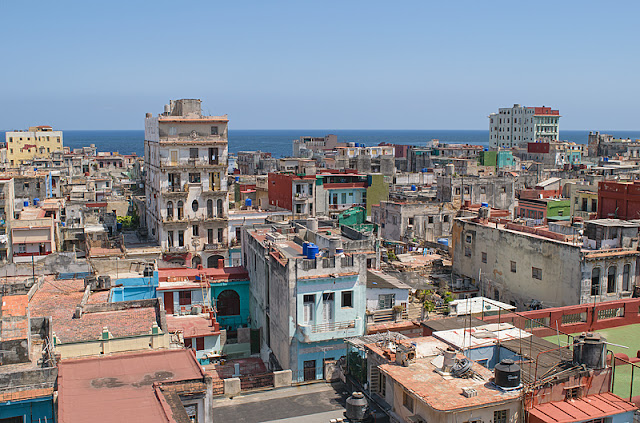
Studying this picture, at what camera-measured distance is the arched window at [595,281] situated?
1639 inches

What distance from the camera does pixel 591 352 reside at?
23938mm

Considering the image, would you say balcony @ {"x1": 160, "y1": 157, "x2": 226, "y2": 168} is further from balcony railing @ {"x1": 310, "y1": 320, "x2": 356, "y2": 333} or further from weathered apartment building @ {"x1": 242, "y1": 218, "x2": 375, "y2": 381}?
balcony railing @ {"x1": 310, "y1": 320, "x2": 356, "y2": 333}

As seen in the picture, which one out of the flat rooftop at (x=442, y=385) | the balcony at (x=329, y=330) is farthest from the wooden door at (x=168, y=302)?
the flat rooftop at (x=442, y=385)

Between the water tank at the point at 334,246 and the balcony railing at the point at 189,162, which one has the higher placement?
the balcony railing at the point at 189,162

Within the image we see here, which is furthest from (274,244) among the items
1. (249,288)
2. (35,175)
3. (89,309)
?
(35,175)

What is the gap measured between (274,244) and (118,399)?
20.3 meters

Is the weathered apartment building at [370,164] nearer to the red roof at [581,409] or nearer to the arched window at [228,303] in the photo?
the arched window at [228,303]

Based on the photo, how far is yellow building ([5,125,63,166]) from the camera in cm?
14050

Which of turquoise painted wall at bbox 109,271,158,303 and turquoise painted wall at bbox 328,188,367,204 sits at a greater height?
turquoise painted wall at bbox 328,188,367,204

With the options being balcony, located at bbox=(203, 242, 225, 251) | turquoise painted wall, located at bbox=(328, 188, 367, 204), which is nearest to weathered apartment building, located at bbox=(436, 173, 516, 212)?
turquoise painted wall, located at bbox=(328, 188, 367, 204)

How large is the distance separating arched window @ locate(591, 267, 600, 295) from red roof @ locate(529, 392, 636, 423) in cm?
1922

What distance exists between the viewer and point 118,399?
846 inches

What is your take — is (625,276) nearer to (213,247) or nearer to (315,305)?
(315,305)

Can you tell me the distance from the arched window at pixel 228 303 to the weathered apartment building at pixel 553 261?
19508 millimetres
